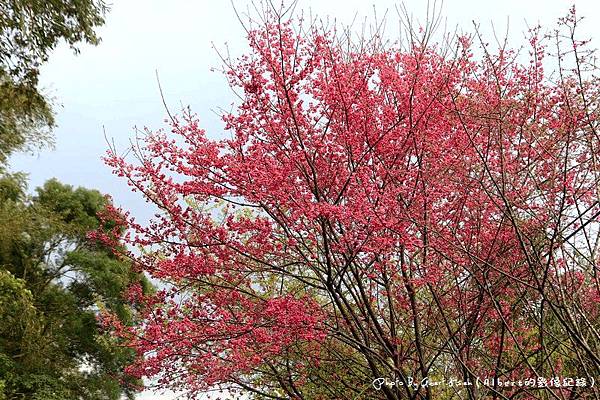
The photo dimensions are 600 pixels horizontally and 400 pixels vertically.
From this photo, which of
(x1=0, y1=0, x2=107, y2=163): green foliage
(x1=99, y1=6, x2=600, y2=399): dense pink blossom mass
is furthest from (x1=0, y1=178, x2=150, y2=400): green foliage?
(x1=99, y1=6, x2=600, y2=399): dense pink blossom mass

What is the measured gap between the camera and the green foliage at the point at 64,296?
35.5 feet

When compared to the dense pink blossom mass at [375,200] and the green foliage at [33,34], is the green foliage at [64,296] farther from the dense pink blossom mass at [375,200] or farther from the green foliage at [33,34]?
the dense pink blossom mass at [375,200]

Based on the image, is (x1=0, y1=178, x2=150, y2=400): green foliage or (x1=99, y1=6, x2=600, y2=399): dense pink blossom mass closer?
(x1=99, y1=6, x2=600, y2=399): dense pink blossom mass

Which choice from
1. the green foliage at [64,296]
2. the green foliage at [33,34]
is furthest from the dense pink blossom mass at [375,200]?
the green foliage at [64,296]

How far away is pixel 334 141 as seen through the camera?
13.9 ft

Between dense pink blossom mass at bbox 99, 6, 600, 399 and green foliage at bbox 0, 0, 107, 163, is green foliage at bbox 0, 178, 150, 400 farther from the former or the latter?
dense pink blossom mass at bbox 99, 6, 600, 399

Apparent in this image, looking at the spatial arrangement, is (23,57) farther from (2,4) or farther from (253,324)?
(253,324)

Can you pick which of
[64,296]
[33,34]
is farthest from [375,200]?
[64,296]

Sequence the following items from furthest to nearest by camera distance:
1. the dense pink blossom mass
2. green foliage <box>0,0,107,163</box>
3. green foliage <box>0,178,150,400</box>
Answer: green foliage <box>0,178,150,400</box> → green foliage <box>0,0,107,163</box> → the dense pink blossom mass

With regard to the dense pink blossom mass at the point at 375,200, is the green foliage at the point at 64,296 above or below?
above

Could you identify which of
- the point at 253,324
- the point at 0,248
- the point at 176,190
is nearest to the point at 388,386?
the point at 253,324

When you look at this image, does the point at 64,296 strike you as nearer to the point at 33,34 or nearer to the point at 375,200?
the point at 33,34

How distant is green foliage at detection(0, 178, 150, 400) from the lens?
1083 cm

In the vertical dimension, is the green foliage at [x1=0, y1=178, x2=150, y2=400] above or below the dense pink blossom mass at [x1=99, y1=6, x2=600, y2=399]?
above
